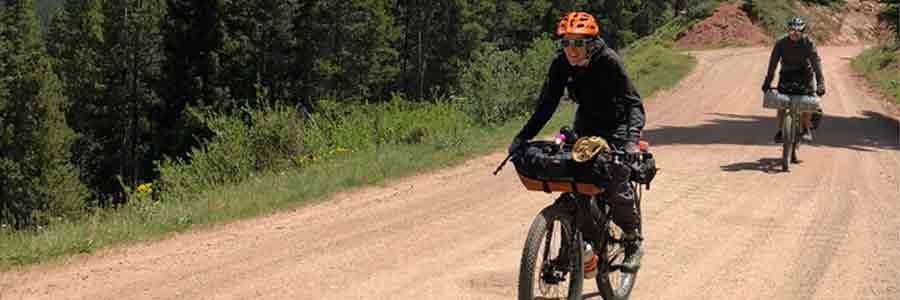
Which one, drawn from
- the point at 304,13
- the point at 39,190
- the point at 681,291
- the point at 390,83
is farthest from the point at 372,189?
the point at 390,83

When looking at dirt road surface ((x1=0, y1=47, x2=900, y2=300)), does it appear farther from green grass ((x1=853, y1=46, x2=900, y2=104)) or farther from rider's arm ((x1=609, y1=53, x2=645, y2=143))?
green grass ((x1=853, y1=46, x2=900, y2=104))

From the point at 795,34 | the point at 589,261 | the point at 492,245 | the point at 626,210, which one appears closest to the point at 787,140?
the point at 795,34

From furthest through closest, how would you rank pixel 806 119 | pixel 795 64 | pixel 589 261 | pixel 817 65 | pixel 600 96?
pixel 806 119
pixel 795 64
pixel 817 65
pixel 600 96
pixel 589 261

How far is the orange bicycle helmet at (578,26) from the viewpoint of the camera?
5.37 meters

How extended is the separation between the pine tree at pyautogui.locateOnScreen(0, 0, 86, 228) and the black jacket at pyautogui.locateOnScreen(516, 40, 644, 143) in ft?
109

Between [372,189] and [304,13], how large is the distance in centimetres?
→ 4200

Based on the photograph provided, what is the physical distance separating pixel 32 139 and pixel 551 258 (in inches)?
1499

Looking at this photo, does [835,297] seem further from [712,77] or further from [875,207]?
[712,77]

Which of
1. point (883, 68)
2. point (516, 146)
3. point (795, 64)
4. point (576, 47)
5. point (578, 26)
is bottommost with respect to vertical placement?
point (883, 68)

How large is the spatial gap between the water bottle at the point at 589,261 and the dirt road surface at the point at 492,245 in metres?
1.04

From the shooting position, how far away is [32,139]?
1534 inches

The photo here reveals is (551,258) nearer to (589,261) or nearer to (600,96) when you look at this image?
(589,261)

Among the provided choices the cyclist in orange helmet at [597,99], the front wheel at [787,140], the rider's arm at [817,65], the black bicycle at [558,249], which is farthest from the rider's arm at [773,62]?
the black bicycle at [558,249]

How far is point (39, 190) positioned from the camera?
37.1m
